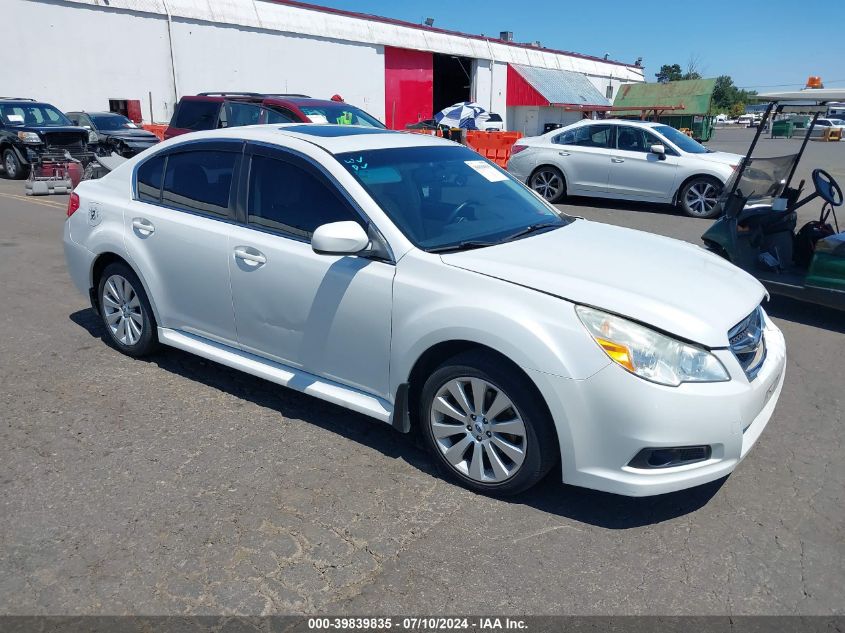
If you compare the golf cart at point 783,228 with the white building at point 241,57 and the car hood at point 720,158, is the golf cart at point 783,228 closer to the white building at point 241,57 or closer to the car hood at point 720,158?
the car hood at point 720,158

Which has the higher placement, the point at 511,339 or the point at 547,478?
the point at 511,339

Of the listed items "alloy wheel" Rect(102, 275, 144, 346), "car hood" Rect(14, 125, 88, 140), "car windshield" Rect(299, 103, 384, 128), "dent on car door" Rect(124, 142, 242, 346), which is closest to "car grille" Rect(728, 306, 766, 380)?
"dent on car door" Rect(124, 142, 242, 346)

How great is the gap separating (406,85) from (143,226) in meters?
33.1

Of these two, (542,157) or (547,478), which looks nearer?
(547,478)

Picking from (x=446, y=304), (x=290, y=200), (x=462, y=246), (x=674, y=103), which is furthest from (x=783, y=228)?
(x=674, y=103)

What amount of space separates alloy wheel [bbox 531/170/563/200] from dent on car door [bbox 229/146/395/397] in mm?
9593

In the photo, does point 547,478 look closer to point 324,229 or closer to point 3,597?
point 324,229

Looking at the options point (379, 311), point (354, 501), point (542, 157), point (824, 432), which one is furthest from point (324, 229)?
point (542, 157)

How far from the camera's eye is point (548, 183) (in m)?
13.1

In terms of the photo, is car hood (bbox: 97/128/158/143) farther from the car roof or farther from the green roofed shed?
the green roofed shed

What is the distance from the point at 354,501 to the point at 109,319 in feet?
9.23

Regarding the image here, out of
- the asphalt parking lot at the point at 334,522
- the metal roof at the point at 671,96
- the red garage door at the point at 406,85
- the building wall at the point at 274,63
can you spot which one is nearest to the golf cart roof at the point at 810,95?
the asphalt parking lot at the point at 334,522

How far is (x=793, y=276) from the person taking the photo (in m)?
6.54

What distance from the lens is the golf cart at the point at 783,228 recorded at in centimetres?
613
